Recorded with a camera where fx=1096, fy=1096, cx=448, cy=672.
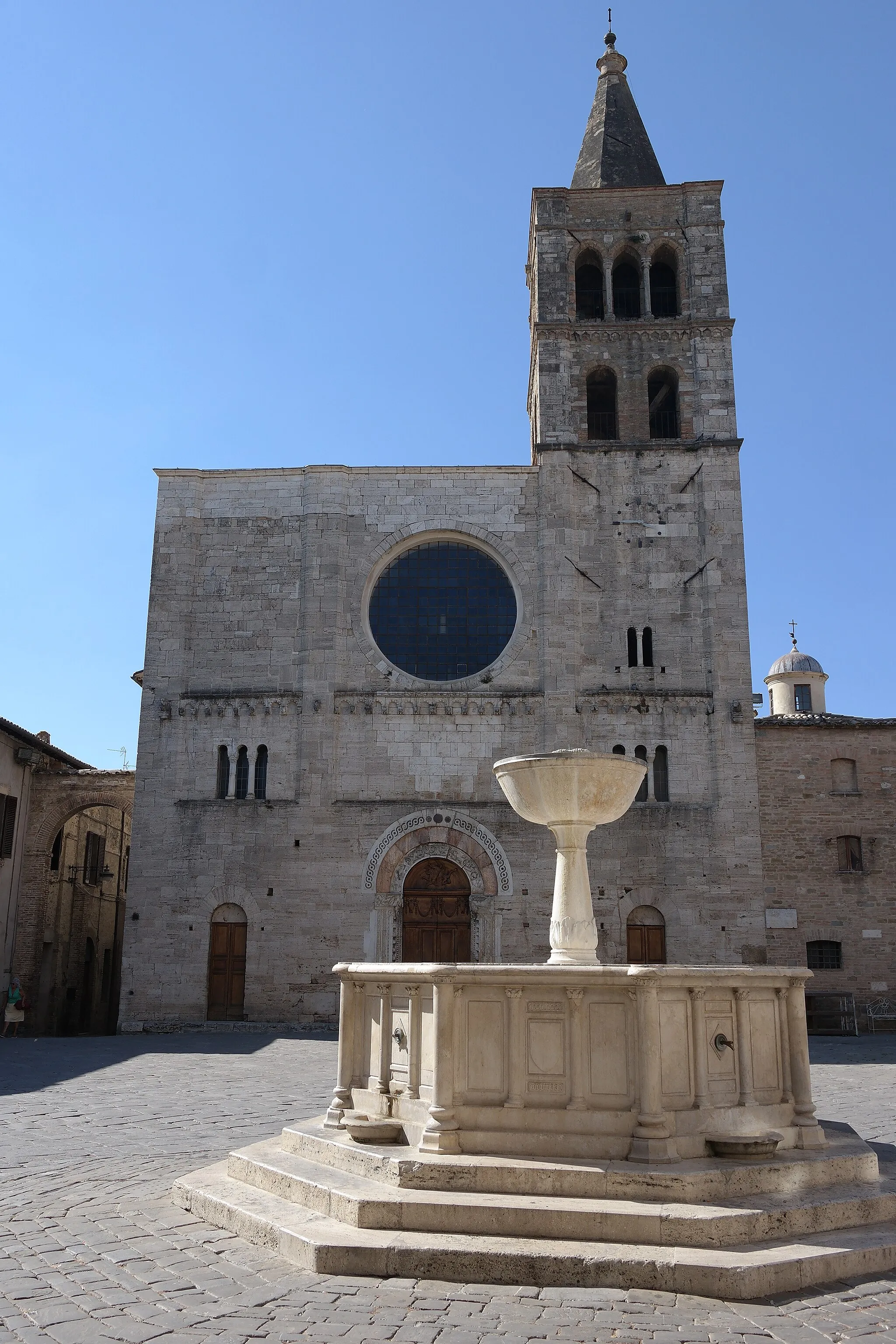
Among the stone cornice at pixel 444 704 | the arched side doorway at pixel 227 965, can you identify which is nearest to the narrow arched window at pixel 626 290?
the stone cornice at pixel 444 704

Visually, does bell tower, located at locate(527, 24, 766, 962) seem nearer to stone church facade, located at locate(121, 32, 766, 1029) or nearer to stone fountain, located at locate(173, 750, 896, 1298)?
stone church facade, located at locate(121, 32, 766, 1029)

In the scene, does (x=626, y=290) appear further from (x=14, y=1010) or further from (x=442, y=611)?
(x=14, y=1010)

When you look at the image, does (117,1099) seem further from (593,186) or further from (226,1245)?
(593,186)

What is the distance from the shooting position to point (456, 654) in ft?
80.9

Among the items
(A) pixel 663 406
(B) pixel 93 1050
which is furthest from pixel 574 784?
(A) pixel 663 406

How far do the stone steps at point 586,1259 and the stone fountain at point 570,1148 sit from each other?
0.04 feet

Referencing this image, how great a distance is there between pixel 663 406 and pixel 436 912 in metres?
13.6

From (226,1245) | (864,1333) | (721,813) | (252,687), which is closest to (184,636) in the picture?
(252,687)

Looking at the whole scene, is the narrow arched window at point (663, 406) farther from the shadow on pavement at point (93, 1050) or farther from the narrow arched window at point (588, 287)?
the shadow on pavement at point (93, 1050)

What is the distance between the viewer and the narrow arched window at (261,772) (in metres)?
23.8

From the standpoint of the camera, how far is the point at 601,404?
1084 inches

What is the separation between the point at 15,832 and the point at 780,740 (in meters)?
17.7

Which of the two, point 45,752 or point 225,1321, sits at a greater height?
point 45,752

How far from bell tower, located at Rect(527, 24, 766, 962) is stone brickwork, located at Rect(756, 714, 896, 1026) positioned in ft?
3.61
